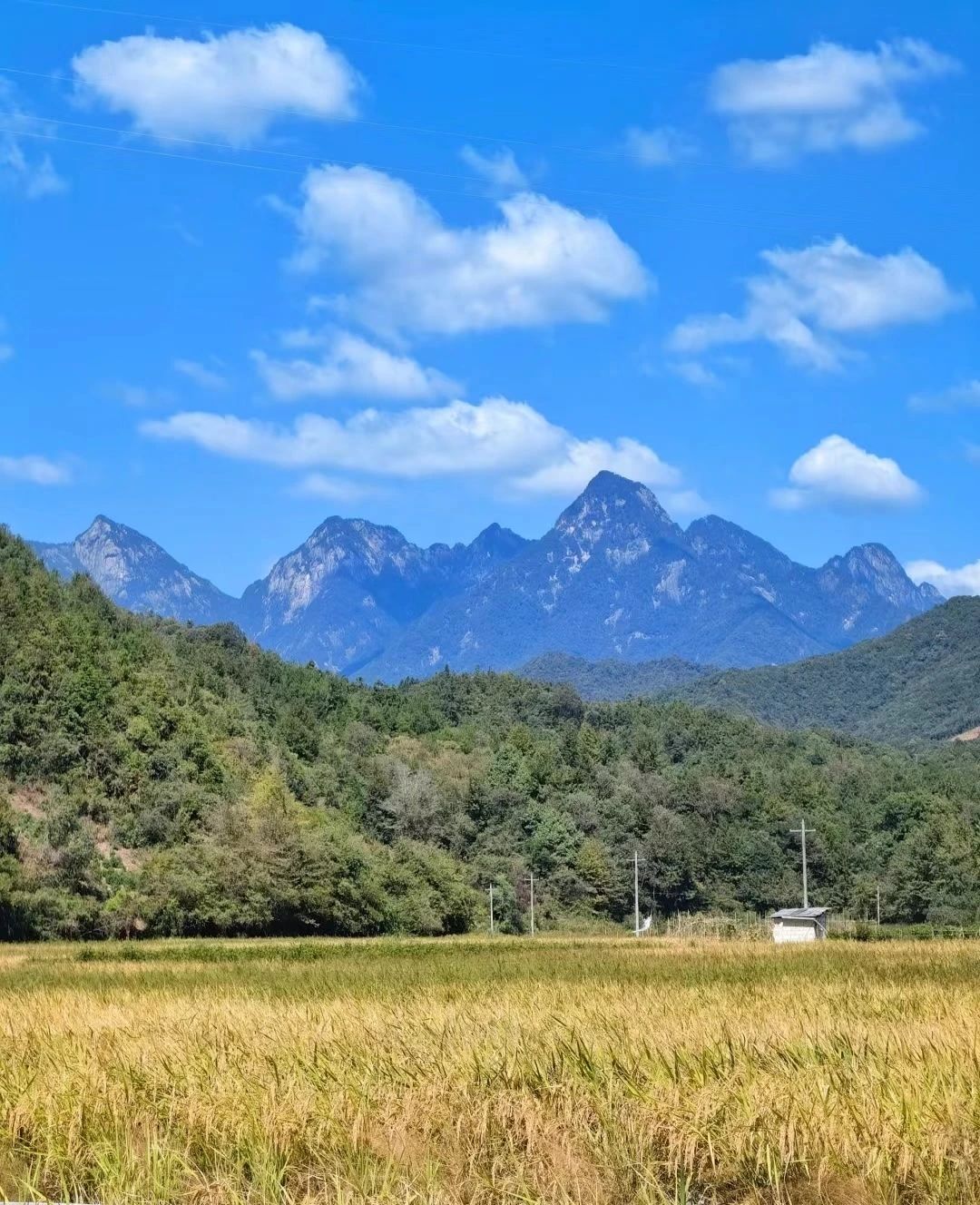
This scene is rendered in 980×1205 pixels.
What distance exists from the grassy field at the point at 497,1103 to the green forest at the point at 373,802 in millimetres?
51299

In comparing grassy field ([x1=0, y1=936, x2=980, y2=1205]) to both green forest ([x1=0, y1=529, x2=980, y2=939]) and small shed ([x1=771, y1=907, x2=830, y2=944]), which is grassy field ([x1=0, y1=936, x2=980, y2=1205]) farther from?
green forest ([x1=0, y1=529, x2=980, y2=939])

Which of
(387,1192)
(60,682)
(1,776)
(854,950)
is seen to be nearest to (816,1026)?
(387,1192)

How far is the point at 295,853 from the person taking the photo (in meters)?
72.1

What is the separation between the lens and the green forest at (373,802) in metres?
71.6

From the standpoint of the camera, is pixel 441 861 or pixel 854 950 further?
pixel 441 861

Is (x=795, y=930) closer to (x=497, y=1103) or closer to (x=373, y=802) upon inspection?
(x=497, y=1103)

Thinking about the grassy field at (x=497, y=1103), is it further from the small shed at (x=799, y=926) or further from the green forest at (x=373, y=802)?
the green forest at (x=373, y=802)

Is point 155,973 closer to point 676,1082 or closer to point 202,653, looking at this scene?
point 676,1082

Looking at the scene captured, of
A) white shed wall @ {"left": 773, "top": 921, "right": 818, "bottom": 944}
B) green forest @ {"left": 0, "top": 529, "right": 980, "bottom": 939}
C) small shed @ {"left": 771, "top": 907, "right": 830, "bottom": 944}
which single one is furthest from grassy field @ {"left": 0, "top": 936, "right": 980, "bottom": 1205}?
green forest @ {"left": 0, "top": 529, "right": 980, "bottom": 939}

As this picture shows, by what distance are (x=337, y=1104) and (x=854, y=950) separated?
34.2 m

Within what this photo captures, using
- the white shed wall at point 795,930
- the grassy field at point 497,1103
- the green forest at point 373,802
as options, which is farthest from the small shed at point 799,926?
the grassy field at point 497,1103

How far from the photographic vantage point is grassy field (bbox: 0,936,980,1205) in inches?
357

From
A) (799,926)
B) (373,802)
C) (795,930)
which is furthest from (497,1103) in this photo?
(373,802)

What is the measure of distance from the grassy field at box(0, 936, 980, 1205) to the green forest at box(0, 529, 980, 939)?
168 ft
